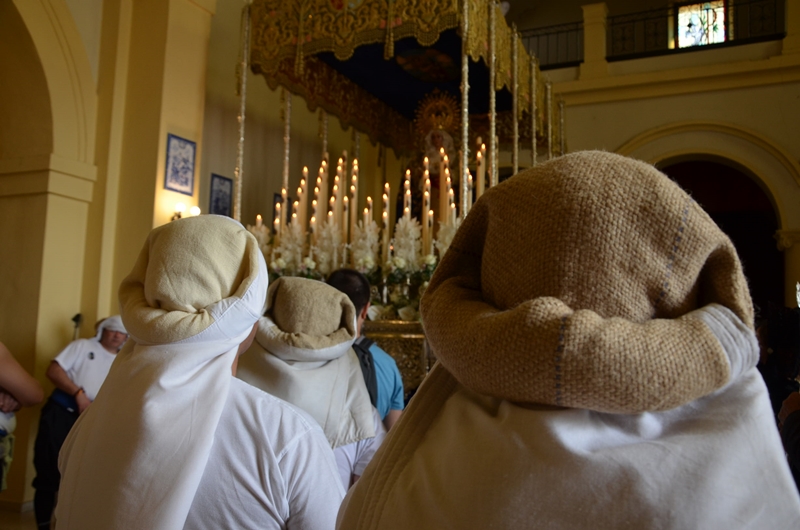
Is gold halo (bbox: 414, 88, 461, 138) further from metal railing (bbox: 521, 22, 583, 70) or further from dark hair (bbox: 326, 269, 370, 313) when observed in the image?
metal railing (bbox: 521, 22, 583, 70)

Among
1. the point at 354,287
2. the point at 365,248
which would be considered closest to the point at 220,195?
the point at 365,248

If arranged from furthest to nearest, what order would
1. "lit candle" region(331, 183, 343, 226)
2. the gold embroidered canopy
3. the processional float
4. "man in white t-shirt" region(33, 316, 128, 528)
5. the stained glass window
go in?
the stained glass window, "lit candle" region(331, 183, 343, 226), the gold embroidered canopy, the processional float, "man in white t-shirt" region(33, 316, 128, 528)

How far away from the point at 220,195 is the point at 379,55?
2.37 metres

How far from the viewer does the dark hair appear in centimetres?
283

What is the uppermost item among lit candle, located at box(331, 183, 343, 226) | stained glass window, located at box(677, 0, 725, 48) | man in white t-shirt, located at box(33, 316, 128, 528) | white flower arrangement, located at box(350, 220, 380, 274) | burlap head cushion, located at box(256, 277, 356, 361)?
stained glass window, located at box(677, 0, 725, 48)

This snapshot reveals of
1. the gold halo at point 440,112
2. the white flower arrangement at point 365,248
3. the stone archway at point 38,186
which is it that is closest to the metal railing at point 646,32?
the gold halo at point 440,112

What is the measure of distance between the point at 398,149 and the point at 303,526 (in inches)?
277

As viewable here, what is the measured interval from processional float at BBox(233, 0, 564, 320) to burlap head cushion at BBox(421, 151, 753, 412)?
298 cm

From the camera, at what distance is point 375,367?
2580 mm

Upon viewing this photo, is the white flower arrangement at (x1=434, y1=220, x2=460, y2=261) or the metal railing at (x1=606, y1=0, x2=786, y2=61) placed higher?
the metal railing at (x1=606, y1=0, x2=786, y2=61)

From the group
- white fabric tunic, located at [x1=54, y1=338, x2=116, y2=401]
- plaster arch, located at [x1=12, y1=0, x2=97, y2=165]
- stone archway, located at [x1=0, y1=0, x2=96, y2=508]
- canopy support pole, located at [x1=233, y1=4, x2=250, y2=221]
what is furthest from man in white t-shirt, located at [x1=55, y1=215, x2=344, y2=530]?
plaster arch, located at [x1=12, y1=0, x2=97, y2=165]

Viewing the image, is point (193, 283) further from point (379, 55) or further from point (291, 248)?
point (379, 55)

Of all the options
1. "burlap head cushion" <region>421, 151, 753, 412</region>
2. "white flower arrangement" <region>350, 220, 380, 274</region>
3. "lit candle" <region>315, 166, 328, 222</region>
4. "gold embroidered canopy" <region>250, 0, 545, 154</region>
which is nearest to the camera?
"burlap head cushion" <region>421, 151, 753, 412</region>

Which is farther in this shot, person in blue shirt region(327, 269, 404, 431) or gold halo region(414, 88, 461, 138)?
gold halo region(414, 88, 461, 138)
